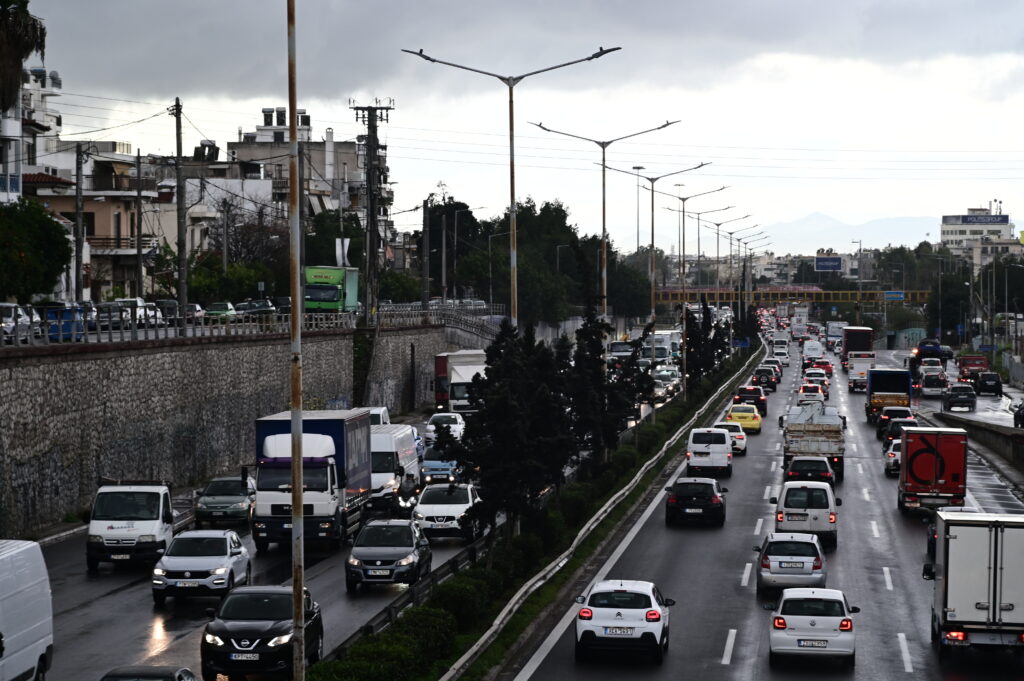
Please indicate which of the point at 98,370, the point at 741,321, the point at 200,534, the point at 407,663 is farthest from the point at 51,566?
the point at 741,321

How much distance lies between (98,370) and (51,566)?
32.9 feet

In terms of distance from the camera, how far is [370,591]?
31156 mm

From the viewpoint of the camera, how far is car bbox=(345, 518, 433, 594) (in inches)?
1211

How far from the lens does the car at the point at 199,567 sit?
29.1 metres

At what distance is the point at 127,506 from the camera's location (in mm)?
34469

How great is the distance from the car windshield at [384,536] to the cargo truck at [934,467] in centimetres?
1751

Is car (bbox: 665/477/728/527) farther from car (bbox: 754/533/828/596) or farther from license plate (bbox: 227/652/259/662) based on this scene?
license plate (bbox: 227/652/259/662)

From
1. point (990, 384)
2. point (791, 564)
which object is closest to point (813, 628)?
point (791, 564)

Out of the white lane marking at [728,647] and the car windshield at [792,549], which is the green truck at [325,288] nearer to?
the car windshield at [792,549]

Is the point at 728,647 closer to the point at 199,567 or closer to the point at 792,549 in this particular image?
the point at 792,549

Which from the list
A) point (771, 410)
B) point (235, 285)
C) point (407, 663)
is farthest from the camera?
point (235, 285)

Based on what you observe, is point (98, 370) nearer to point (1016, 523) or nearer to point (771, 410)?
point (1016, 523)

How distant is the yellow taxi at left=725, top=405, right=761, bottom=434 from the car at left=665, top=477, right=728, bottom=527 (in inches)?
1189

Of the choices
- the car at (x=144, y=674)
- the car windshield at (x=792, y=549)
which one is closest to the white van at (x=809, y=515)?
the car windshield at (x=792, y=549)
